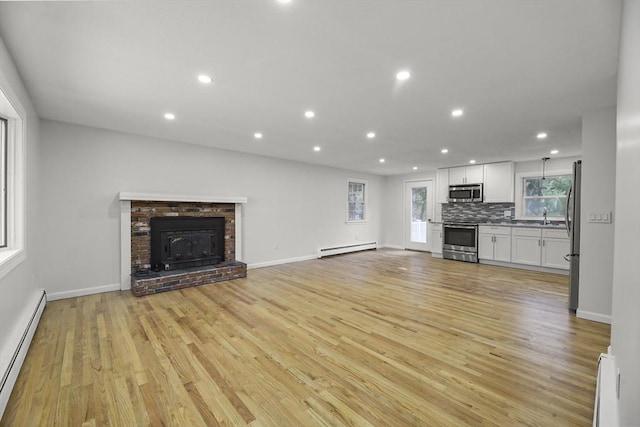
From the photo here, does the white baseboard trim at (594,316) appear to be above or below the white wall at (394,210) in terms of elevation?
below

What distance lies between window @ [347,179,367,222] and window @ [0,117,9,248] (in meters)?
6.63

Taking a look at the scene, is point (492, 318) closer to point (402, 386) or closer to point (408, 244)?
point (402, 386)


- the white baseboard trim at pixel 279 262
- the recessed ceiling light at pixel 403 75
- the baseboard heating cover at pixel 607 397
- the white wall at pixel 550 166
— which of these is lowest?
the white baseboard trim at pixel 279 262

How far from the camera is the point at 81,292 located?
154 inches

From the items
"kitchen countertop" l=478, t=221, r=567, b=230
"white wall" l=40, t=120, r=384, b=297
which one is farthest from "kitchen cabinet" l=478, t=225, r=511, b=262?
"white wall" l=40, t=120, r=384, b=297

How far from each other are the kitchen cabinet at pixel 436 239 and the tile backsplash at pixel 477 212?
48cm

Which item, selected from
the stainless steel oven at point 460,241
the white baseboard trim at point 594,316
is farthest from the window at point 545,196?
the white baseboard trim at point 594,316

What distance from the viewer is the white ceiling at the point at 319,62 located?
5.50 feet

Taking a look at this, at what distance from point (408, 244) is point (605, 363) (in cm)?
697

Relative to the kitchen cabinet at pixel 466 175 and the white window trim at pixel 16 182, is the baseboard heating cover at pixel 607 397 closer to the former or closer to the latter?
the white window trim at pixel 16 182

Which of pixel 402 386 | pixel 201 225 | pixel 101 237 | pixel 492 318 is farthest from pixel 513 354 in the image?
pixel 101 237

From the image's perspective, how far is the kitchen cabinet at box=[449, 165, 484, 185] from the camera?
22.4 feet

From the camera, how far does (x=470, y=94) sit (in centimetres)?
280

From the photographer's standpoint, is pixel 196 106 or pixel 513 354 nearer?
pixel 513 354
